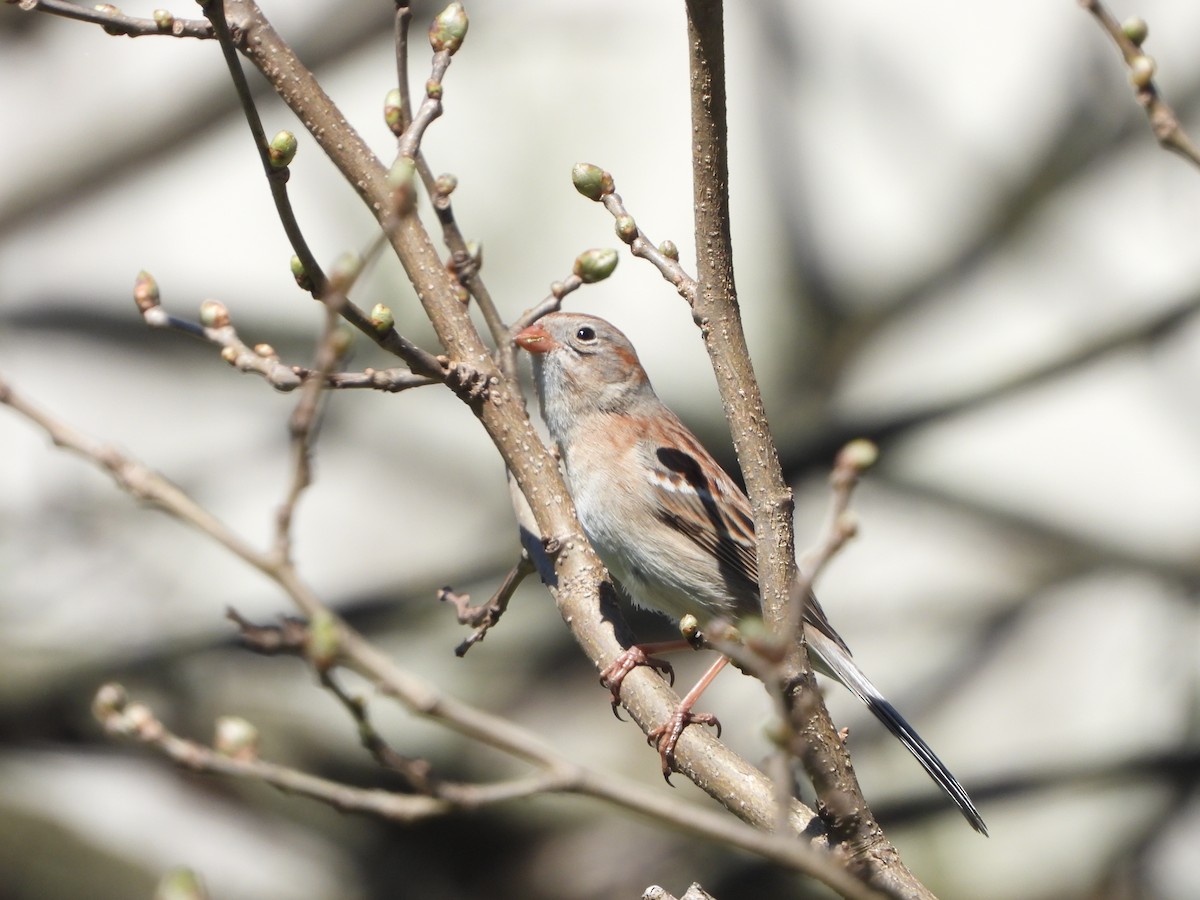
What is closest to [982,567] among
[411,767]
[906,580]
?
[906,580]

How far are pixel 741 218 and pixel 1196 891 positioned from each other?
4.14 metres

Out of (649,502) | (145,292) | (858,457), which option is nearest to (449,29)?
(145,292)

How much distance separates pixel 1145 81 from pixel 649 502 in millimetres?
2398

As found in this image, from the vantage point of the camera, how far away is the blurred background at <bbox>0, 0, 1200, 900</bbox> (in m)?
6.46

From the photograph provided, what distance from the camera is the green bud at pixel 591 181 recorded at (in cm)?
254

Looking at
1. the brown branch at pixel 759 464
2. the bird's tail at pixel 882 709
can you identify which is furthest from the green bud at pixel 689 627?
the bird's tail at pixel 882 709

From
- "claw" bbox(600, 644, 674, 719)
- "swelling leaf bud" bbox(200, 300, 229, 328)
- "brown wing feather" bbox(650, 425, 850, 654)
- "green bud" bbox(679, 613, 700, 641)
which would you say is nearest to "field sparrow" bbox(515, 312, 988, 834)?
"brown wing feather" bbox(650, 425, 850, 654)

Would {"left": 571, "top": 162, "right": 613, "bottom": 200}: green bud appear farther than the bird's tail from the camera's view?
No

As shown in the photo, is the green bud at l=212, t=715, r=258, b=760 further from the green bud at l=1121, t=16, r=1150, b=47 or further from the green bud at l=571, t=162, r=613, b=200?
the green bud at l=1121, t=16, r=1150, b=47

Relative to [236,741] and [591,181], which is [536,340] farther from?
[236,741]

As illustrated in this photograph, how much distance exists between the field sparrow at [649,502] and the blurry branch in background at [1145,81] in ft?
6.73

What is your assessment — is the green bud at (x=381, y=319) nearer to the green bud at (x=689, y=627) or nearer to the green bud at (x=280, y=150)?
the green bud at (x=280, y=150)

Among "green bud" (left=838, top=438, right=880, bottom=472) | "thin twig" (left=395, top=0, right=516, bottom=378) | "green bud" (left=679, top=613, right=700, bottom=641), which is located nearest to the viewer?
"green bud" (left=838, top=438, right=880, bottom=472)

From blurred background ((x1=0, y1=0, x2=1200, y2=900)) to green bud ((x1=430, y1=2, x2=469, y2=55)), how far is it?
11.3 feet
